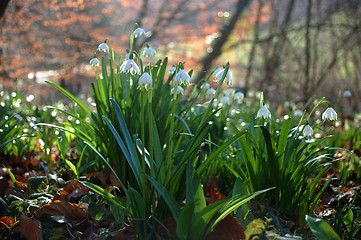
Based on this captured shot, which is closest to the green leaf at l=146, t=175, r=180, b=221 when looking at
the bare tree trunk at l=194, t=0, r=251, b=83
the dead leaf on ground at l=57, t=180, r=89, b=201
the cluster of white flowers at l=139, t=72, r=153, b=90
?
the cluster of white flowers at l=139, t=72, r=153, b=90

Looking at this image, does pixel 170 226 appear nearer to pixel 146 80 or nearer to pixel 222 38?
pixel 146 80

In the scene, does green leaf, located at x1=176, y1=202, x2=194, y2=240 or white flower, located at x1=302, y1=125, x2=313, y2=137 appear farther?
white flower, located at x1=302, y1=125, x2=313, y2=137

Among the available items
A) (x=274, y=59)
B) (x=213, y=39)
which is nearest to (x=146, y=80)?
(x=274, y=59)

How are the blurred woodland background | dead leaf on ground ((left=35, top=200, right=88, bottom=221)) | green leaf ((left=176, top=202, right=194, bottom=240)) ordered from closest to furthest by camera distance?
green leaf ((left=176, top=202, right=194, bottom=240))
dead leaf on ground ((left=35, top=200, right=88, bottom=221))
the blurred woodland background

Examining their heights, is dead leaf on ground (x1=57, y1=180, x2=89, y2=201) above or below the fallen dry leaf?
above

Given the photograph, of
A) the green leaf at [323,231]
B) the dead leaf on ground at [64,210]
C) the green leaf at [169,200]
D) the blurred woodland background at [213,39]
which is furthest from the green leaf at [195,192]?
the blurred woodland background at [213,39]

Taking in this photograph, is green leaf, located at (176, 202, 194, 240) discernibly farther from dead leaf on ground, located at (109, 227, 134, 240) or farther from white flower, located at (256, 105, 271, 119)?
white flower, located at (256, 105, 271, 119)

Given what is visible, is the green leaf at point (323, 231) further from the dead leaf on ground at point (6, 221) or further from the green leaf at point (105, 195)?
the dead leaf on ground at point (6, 221)
